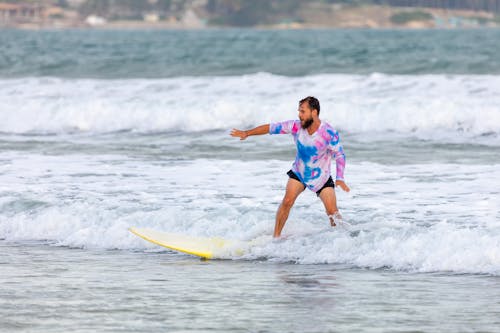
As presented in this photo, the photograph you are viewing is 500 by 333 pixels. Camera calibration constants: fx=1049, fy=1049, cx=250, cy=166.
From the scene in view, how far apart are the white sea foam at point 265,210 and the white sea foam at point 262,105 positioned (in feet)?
23.6

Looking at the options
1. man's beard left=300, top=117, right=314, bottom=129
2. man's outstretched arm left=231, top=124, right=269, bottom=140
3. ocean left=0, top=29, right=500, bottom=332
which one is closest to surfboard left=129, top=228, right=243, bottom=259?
ocean left=0, top=29, right=500, bottom=332

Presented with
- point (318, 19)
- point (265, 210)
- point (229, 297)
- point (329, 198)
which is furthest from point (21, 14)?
point (229, 297)

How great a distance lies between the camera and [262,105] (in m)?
26.0

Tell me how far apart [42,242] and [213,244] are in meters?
2.09

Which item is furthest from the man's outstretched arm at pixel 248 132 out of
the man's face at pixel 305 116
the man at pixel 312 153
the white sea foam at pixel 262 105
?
the white sea foam at pixel 262 105

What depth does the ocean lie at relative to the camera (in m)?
7.71

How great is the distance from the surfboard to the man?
672 millimetres

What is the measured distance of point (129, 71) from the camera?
42.2m

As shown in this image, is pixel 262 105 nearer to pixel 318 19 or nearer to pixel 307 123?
pixel 307 123

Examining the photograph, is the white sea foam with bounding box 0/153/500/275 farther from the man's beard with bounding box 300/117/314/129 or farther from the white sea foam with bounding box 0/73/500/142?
the white sea foam with bounding box 0/73/500/142

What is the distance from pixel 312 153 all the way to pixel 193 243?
1.53 meters

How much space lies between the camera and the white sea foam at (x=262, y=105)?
2317 centimetres

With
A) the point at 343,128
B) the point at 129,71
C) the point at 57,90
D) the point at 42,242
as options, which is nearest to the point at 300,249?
the point at 42,242

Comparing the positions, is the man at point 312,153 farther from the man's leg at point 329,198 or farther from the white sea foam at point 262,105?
the white sea foam at point 262,105
